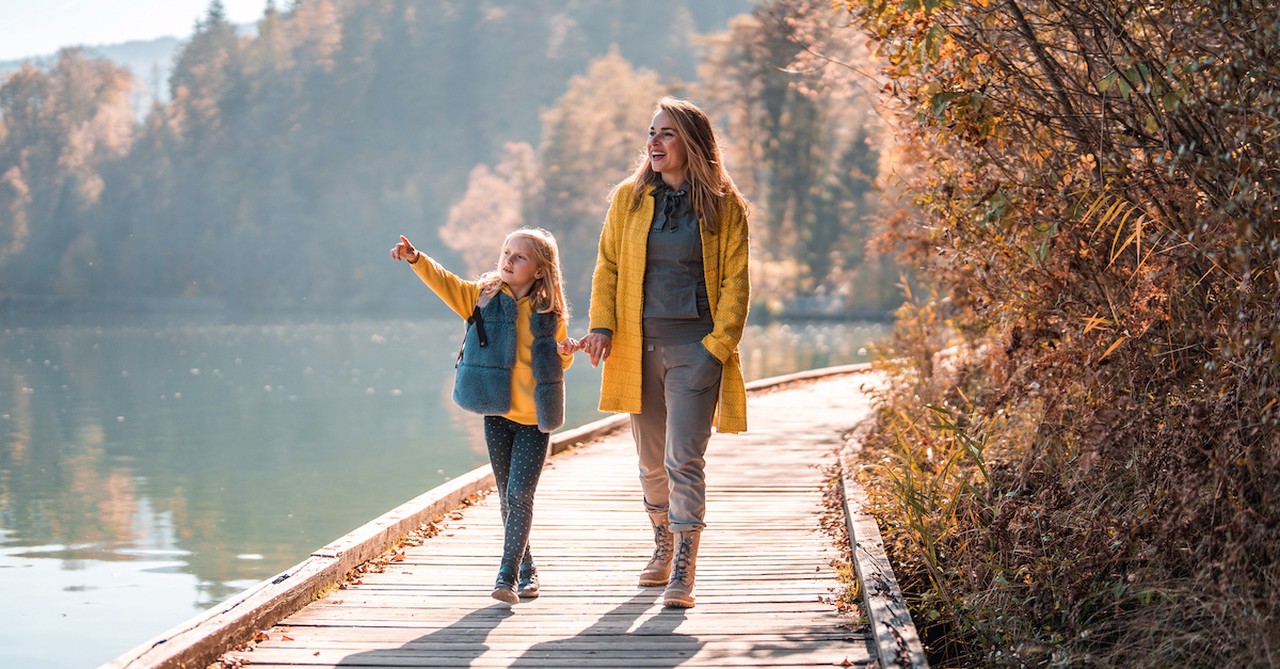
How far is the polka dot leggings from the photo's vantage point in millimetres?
4625

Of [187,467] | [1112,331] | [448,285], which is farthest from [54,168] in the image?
[1112,331]

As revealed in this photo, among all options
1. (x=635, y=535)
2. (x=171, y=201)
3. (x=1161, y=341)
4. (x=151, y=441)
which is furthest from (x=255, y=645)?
(x=171, y=201)

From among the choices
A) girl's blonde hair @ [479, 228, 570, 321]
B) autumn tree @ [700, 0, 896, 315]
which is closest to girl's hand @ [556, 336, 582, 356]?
girl's blonde hair @ [479, 228, 570, 321]

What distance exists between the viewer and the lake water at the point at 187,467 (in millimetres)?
9391

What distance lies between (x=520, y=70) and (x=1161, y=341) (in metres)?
100

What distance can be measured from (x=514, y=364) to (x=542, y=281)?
324mm

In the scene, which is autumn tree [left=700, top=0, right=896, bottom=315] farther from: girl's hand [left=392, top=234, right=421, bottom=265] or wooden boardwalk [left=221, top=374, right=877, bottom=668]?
girl's hand [left=392, top=234, right=421, bottom=265]

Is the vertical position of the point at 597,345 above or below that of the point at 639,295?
below

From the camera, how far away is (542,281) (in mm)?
4750

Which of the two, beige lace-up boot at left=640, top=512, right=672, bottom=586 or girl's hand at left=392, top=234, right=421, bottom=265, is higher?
girl's hand at left=392, top=234, right=421, bottom=265

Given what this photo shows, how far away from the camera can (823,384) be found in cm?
1502

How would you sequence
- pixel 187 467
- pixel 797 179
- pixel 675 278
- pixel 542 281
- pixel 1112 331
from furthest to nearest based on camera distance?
pixel 797 179 → pixel 187 467 → pixel 542 281 → pixel 675 278 → pixel 1112 331

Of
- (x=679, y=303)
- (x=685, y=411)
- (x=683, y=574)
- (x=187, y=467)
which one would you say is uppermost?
(x=679, y=303)

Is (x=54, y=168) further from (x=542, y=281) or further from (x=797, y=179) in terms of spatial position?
(x=542, y=281)
